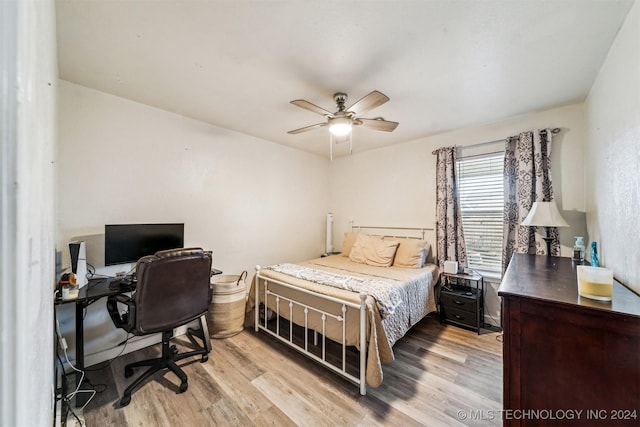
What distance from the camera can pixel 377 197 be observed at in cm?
412

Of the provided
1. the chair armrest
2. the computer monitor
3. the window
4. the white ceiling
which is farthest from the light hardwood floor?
the white ceiling

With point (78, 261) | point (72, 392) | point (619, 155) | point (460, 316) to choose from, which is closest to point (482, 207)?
point (460, 316)

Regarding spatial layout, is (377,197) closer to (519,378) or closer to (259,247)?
(259,247)

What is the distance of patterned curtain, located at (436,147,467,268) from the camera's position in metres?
3.20

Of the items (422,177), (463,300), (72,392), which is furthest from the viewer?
(422,177)

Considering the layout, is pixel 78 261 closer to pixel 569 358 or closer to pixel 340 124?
pixel 340 124

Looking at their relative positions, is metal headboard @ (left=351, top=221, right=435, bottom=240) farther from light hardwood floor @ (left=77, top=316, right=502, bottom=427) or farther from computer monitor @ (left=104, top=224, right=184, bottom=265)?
computer monitor @ (left=104, top=224, right=184, bottom=265)

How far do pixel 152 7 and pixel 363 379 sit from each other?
2751 millimetres

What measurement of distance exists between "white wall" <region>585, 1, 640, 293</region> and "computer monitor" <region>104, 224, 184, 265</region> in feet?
11.0

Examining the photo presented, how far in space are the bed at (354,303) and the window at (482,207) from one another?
0.58m

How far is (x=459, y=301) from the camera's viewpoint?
116 inches

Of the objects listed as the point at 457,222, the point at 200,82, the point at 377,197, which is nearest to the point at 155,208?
the point at 200,82

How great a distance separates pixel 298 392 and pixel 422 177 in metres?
3.03

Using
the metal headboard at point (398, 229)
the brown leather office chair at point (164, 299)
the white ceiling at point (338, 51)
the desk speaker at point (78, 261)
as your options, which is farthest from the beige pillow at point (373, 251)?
the desk speaker at point (78, 261)
